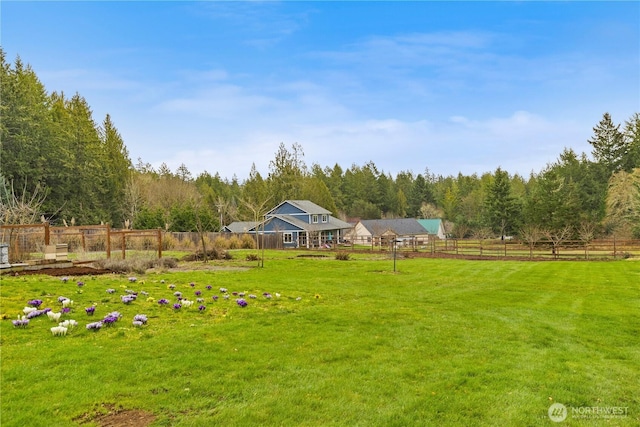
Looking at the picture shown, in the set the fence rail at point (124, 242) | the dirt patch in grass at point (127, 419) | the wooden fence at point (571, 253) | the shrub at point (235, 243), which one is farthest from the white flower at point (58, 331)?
the wooden fence at point (571, 253)

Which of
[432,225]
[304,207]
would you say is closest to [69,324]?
[304,207]

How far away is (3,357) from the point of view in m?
4.14

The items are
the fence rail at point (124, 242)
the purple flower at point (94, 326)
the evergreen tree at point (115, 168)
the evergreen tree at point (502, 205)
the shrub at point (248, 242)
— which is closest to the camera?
the purple flower at point (94, 326)

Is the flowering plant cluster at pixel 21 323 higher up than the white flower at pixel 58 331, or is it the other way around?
the flowering plant cluster at pixel 21 323

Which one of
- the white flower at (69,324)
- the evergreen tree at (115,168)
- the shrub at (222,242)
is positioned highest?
the evergreen tree at (115,168)

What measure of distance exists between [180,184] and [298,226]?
24361 millimetres

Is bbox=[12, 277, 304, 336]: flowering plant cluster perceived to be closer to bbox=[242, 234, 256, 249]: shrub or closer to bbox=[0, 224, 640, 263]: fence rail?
bbox=[0, 224, 640, 263]: fence rail

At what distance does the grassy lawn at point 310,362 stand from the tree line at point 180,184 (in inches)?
550

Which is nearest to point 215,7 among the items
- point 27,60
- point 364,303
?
point 364,303

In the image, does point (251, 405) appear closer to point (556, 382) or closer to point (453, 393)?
point (453, 393)

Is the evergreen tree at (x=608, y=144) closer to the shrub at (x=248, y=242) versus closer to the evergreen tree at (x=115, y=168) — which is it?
the shrub at (x=248, y=242)

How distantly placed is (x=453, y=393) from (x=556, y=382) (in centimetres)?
141

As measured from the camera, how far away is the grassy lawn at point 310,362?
3.55m

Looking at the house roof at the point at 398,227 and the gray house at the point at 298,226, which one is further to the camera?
the house roof at the point at 398,227
